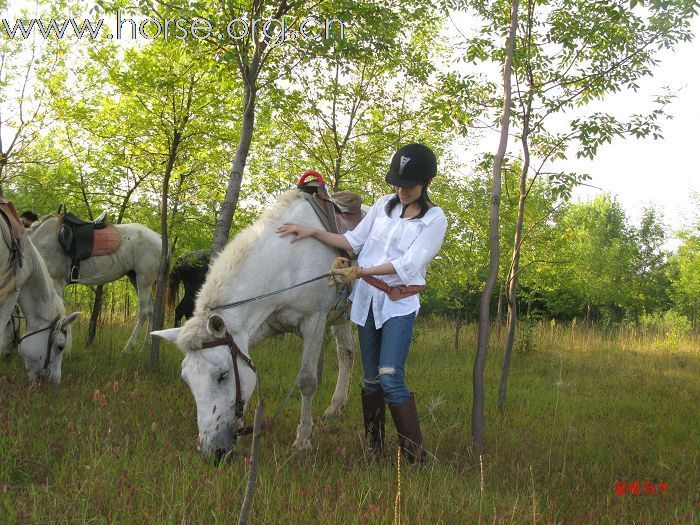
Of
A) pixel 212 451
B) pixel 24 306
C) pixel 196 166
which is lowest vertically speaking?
pixel 212 451

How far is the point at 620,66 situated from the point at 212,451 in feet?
19.3

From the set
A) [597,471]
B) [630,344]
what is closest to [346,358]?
[597,471]

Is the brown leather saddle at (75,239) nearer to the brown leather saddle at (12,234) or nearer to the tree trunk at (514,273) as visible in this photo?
the brown leather saddle at (12,234)

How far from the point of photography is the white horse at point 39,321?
5922mm

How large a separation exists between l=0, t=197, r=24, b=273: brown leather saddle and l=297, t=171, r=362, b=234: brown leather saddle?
112 inches

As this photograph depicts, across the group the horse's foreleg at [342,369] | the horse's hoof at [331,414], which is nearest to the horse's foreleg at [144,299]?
the horse's foreleg at [342,369]

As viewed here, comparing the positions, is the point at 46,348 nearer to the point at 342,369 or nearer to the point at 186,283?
the point at 342,369

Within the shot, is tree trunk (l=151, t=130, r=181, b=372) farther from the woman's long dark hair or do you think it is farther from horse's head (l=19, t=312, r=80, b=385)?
the woman's long dark hair

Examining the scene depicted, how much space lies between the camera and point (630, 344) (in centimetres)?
1563

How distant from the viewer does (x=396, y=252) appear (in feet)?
13.5

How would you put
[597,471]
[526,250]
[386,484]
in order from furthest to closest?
[526,250] < [597,471] < [386,484]

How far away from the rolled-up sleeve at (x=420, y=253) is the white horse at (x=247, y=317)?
27.9 inches

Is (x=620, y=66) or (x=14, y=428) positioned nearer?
(x=14, y=428)

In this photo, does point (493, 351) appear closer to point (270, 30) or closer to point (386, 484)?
point (270, 30)
